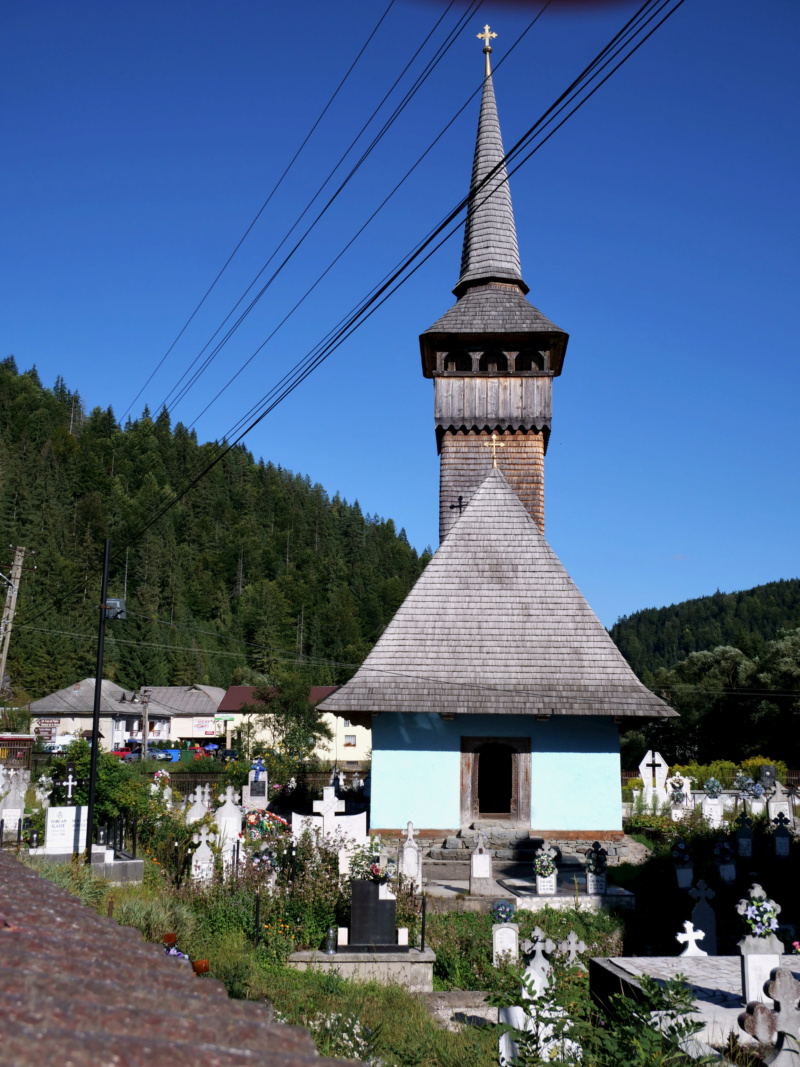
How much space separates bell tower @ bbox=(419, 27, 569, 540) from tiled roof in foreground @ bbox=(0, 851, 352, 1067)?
21.2 m

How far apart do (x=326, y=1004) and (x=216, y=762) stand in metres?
33.0

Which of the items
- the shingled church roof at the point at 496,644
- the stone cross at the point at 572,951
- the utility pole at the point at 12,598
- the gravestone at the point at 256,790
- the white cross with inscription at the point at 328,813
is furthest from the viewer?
the utility pole at the point at 12,598

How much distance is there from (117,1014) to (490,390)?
2388 centimetres

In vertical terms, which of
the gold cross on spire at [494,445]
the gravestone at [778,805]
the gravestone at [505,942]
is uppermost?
the gold cross on spire at [494,445]

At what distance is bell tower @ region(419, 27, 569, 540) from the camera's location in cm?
2452

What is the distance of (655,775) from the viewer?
79.9 ft

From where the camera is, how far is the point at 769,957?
26.3 feet

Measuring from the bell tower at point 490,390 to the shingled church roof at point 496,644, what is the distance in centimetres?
322

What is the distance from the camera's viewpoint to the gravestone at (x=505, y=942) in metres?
10.3

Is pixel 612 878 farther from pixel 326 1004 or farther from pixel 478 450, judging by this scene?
pixel 478 450

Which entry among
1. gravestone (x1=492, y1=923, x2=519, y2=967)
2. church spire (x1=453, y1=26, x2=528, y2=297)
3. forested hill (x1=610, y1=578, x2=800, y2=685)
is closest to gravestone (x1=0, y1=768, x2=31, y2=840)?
gravestone (x1=492, y1=923, x2=519, y2=967)

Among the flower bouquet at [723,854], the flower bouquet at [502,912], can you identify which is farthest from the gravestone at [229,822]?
the flower bouquet at [723,854]

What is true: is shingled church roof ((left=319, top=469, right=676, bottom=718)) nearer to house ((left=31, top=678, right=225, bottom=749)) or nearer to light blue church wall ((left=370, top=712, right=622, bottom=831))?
light blue church wall ((left=370, top=712, right=622, bottom=831))

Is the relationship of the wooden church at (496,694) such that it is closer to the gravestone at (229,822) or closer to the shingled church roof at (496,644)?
the shingled church roof at (496,644)
